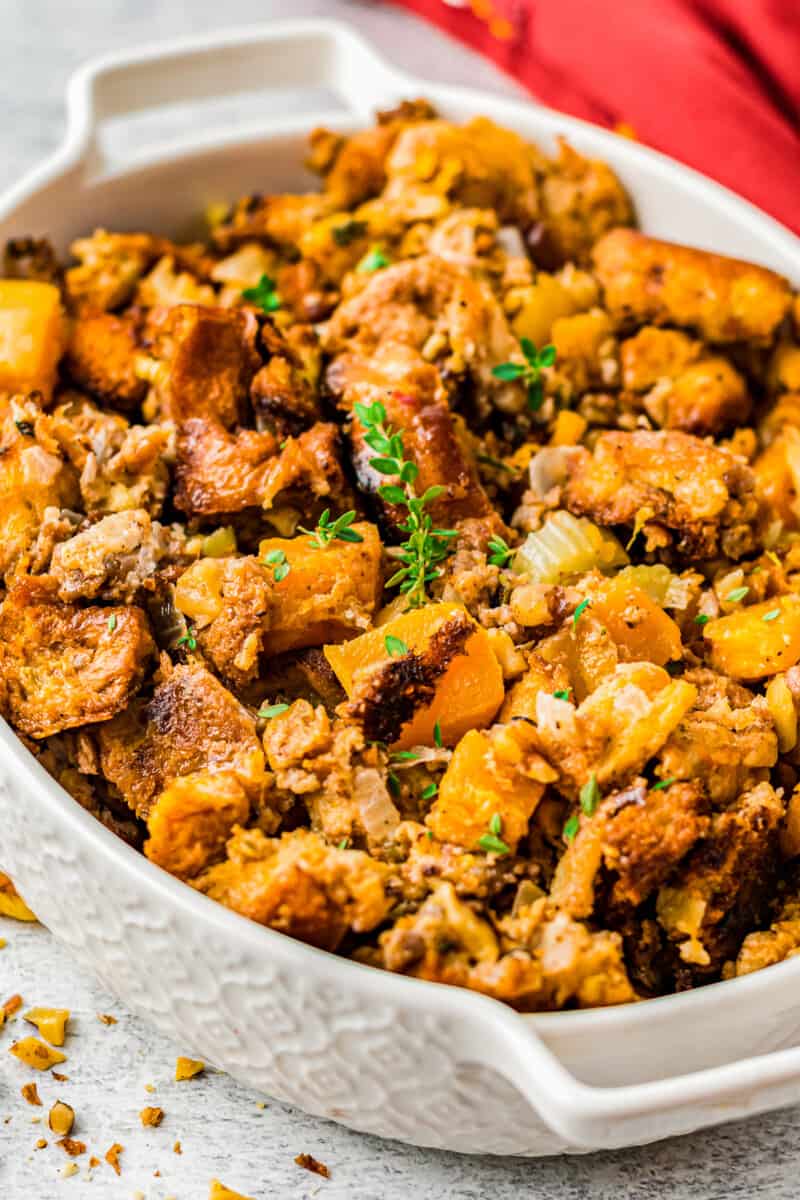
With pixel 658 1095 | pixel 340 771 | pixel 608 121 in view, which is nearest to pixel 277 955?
pixel 340 771

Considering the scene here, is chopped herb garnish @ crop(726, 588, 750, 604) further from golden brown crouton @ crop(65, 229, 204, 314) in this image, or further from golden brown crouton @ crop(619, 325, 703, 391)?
golden brown crouton @ crop(65, 229, 204, 314)

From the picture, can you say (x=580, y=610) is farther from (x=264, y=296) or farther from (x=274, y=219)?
(x=274, y=219)

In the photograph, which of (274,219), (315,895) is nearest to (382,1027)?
(315,895)

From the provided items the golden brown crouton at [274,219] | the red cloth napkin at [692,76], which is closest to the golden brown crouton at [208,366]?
the golden brown crouton at [274,219]

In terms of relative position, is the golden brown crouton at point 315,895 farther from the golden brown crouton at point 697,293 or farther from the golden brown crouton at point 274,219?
the golden brown crouton at point 274,219

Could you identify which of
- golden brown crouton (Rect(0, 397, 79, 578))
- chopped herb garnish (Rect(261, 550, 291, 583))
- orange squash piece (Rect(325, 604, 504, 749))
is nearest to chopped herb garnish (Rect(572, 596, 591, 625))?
orange squash piece (Rect(325, 604, 504, 749))

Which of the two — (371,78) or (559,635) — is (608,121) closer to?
(371,78)

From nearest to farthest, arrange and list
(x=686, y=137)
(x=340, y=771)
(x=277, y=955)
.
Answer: (x=277, y=955)
(x=340, y=771)
(x=686, y=137)

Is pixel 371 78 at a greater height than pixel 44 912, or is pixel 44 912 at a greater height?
pixel 371 78
